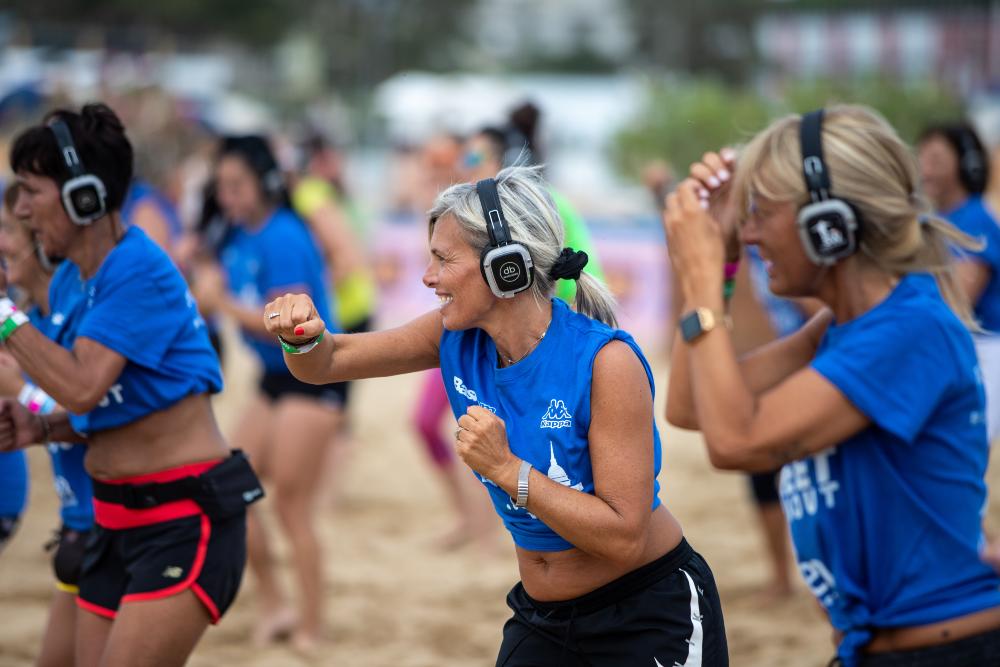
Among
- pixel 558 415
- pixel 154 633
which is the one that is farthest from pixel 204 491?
pixel 558 415

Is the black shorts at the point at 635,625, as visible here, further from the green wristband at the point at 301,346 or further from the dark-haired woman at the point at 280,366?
the dark-haired woman at the point at 280,366

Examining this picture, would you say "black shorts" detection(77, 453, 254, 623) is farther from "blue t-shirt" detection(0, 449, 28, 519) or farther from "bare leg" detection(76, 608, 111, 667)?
"blue t-shirt" detection(0, 449, 28, 519)

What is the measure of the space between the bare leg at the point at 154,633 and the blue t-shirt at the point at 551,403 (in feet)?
3.63

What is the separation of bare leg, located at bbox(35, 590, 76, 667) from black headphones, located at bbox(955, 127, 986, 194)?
455 centimetres

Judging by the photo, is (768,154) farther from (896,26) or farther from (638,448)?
(896,26)

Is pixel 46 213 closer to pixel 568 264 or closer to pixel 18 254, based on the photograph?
pixel 18 254

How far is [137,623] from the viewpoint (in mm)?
3146

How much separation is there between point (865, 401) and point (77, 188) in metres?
2.30

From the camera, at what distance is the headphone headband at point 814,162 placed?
2691 millimetres

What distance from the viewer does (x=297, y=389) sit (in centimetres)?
559

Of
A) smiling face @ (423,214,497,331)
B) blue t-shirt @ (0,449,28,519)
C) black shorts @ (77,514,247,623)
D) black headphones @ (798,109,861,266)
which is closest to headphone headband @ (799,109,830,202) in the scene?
black headphones @ (798,109,861,266)

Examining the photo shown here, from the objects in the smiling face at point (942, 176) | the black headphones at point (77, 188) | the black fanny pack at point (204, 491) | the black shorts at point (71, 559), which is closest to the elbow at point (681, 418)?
the black fanny pack at point (204, 491)

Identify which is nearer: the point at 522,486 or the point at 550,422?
the point at 522,486

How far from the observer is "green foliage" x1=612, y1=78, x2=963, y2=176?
20.2m
